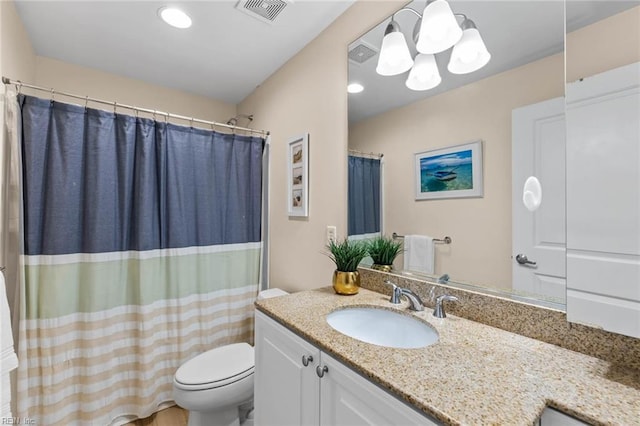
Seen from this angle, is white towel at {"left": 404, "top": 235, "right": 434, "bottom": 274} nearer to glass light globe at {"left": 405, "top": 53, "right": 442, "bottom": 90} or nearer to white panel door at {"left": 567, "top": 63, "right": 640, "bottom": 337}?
white panel door at {"left": 567, "top": 63, "right": 640, "bottom": 337}

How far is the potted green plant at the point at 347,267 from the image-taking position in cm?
131

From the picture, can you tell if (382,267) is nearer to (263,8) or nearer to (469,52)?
(469,52)

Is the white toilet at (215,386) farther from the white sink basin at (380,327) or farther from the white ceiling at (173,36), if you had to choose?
the white ceiling at (173,36)

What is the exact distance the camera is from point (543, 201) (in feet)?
2.95

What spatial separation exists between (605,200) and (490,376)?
552mm

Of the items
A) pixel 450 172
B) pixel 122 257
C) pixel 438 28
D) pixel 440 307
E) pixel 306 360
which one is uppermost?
pixel 438 28

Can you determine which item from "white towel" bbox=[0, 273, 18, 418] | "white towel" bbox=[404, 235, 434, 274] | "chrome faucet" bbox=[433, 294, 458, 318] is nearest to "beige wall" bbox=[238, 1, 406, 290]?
"white towel" bbox=[404, 235, 434, 274]

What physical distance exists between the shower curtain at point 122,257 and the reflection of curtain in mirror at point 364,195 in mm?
969

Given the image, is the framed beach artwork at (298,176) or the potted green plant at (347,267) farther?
the framed beach artwork at (298,176)

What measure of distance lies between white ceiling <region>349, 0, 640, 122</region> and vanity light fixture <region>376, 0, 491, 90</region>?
2 cm

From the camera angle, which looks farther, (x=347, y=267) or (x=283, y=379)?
(x=347, y=267)

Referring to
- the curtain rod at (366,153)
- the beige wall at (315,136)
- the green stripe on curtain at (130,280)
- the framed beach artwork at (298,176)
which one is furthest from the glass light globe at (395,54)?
the green stripe on curtain at (130,280)

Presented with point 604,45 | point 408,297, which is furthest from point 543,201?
point 408,297

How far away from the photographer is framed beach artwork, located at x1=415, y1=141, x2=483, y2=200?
1098mm
